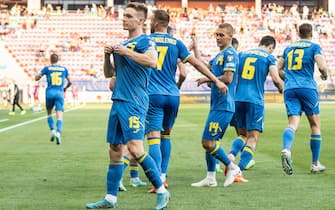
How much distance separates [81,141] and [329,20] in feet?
162

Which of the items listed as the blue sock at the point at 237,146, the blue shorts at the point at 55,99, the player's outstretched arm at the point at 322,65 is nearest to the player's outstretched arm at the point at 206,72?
the blue sock at the point at 237,146

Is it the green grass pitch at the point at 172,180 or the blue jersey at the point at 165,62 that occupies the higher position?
the blue jersey at the point at 165,62

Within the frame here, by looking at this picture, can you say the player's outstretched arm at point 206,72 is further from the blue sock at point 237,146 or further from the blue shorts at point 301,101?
the blue shorts at point 301,101

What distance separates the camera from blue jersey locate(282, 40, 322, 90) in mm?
10953

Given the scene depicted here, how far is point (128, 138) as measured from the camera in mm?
7359

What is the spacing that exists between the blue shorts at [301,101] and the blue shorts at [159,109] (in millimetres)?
2373

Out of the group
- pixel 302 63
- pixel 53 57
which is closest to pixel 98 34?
pixel 53 57

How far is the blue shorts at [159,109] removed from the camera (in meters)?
8.95

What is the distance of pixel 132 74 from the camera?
7.41 m

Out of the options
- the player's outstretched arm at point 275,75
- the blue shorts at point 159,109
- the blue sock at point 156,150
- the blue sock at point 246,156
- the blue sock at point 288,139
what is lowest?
the blue sock at point 246,156

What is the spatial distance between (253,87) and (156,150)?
8.13ft

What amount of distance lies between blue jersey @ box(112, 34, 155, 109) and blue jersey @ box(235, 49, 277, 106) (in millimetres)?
3534

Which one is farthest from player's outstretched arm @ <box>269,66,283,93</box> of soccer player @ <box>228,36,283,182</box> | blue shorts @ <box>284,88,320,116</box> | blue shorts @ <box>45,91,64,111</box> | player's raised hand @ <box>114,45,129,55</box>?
blue shorts @ <box>45,91,64,111</box>

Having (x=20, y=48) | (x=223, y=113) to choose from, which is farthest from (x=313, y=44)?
(x=20, y=48)
